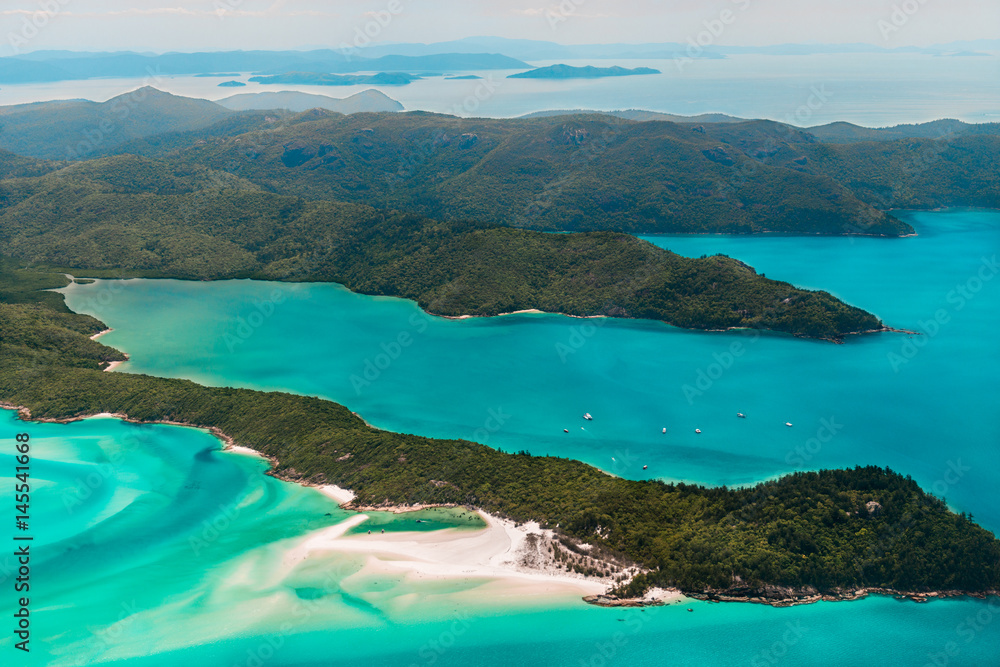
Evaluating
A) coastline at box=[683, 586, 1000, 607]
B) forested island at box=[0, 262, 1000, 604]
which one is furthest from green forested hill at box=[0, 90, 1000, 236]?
coastline at box=[683, 586, 1000, 607]

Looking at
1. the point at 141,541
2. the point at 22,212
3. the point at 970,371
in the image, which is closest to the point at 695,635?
the point at 141,541

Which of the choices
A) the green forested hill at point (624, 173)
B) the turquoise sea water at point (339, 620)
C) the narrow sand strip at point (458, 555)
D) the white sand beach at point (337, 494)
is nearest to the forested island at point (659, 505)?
the white sand beach at point (337, 494)

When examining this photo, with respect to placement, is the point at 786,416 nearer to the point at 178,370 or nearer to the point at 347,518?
the point at 347,518

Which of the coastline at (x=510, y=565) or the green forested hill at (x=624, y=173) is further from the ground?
the green forested hill at (x=624, y=173)

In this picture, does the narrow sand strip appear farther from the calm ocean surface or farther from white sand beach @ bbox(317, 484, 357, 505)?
white sand beach @ bbox(317, 484, 357, 505)

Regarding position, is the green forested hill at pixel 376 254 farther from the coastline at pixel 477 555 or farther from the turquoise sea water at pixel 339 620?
the turquoise sea water at pixel 339 620

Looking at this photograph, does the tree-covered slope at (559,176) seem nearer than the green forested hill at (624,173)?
Yes

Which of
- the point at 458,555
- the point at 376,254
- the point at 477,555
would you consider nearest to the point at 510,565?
the point at 477,555
